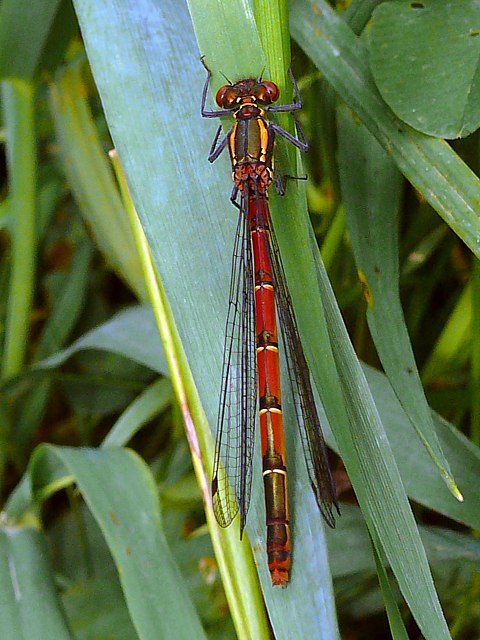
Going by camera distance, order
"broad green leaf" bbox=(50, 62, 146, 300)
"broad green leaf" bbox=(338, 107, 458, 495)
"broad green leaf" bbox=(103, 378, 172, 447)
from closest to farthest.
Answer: "broad green leaf" bbox=(338, 107, 458, 495), "broad green leaf" bbox=(103, 378, 172, 447), "broad green leaf" bbox=(50, 62, 146, 300)

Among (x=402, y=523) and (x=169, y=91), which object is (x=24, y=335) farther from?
(x=402, y=523)

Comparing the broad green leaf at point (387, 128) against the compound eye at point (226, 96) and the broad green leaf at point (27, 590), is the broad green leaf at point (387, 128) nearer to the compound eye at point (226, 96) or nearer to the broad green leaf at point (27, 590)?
the compound eye at point (226, 96)

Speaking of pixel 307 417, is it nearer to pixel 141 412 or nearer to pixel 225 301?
pixel 225 301

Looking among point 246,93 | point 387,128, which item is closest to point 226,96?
point 246,93

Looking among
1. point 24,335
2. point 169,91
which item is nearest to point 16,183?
point 24,335

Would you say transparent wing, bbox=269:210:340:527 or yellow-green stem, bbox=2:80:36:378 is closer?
transparent wing, bbox=269:210:340:527

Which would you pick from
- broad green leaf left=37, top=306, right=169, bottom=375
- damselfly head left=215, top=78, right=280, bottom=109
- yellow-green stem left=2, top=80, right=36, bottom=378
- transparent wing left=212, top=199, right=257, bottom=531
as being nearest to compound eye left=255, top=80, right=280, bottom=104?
damselfly head left=215, top=78, right=280, bottom=109

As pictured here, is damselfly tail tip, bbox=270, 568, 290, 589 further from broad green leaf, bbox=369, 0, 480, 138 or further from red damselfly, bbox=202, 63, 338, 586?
broad green leaf, bbox=369, 0, 480, 138
